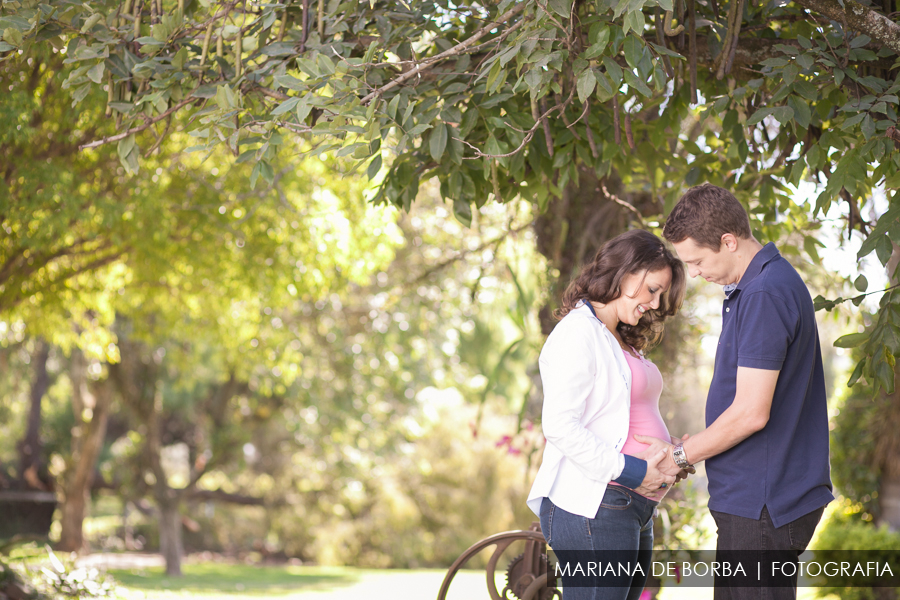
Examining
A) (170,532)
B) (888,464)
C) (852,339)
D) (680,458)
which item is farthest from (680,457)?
(170,532)

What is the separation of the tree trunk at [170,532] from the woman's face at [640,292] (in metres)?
9.85

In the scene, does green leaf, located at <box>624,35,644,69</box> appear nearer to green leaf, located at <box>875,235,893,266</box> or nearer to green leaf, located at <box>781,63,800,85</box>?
green leaf, located at <box>781,63,800,85</box>

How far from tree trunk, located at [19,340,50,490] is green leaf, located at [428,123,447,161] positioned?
14.4 metres

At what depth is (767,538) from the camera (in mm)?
1946

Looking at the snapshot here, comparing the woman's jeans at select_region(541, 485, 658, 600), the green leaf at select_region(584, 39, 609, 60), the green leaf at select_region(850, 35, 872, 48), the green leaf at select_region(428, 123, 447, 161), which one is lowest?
the woman's jeans at select_region(541, 485, 658, 600)

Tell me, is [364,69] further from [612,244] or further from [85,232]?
[85,232]

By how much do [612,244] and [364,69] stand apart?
39.0 inches

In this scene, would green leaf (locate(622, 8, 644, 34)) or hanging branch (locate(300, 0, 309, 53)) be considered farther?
hanging branch (locate(300, 0, 309, 53))

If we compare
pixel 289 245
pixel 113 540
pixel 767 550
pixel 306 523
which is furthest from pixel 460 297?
pixel 113 540

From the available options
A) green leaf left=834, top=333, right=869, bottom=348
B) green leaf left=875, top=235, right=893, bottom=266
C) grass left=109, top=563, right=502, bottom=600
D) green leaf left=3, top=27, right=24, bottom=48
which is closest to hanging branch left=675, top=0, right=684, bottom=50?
green leaf left=875, top=235, right=893, bottom=266

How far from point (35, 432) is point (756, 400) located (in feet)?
53.2

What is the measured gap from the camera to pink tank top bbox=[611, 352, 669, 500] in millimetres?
2191

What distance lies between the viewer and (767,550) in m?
1.94

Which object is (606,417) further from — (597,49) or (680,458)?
(597,49)
